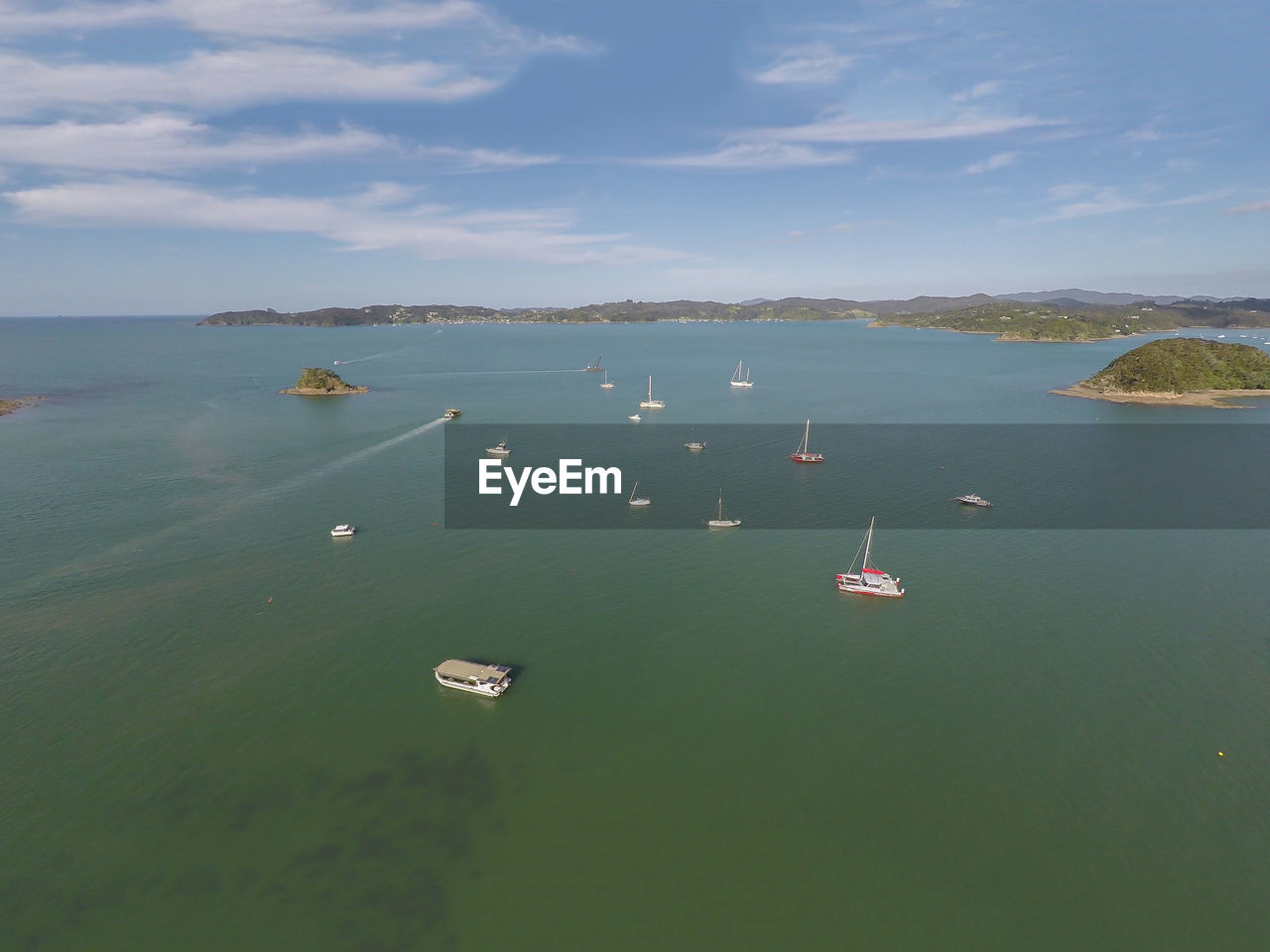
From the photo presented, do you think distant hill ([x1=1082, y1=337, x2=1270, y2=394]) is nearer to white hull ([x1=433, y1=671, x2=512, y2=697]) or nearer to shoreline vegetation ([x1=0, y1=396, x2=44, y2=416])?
white hull ([x1=433, y1=671, x2=512, y2=697])

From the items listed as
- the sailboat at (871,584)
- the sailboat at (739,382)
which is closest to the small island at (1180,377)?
the sailboat at (739,382)

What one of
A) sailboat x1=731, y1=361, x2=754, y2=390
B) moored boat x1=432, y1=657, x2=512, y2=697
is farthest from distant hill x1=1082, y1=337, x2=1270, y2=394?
moored boat x1=432, y1=657, x2=512, y2=697

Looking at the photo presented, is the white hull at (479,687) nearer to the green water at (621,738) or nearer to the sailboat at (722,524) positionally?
the green water at (621,738)

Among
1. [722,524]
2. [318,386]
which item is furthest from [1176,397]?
[318,386]

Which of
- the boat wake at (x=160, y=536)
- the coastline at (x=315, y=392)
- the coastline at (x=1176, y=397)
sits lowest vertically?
the boat wake at (x=160, y=536)

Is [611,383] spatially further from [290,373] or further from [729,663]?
[729,663]

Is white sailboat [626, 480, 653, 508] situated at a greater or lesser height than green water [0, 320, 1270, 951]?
greater

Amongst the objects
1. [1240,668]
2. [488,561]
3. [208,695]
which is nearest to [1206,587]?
[1240,668]
